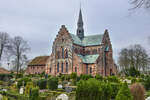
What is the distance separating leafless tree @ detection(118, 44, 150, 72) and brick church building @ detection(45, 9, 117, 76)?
17.0 ft

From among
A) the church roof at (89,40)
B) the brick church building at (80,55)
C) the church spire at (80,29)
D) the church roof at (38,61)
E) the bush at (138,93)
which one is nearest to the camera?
the bush at (138,93)

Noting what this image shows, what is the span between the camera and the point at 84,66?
1571 inches

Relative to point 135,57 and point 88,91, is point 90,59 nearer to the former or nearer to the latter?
point 135,57

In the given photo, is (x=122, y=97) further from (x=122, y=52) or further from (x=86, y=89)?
(x=122, y=52)

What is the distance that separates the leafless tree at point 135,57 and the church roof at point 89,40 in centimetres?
973

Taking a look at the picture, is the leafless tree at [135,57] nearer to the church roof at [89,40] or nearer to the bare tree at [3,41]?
the church roof at [89,40]

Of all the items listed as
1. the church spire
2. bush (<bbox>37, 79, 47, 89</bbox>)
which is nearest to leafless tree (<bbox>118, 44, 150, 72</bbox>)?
the church spire

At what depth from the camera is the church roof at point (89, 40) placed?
1721 inches

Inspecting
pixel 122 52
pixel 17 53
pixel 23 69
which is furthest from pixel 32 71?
pixel 122 52

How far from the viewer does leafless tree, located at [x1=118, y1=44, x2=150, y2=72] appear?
45.9m

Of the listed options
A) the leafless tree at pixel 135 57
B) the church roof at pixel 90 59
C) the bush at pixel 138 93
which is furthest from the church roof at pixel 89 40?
the bush at pixel 138 93

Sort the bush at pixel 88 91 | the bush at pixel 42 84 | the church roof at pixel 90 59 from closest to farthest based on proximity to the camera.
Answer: the bush at pixel 88 91
the bush at pixel 42 84
the church roof at pixel 90 59

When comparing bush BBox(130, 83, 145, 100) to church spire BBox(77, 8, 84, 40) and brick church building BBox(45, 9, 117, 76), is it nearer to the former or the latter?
brick church building BBox(45, 9, 117, 76)

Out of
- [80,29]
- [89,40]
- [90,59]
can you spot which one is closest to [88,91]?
[90,59]
